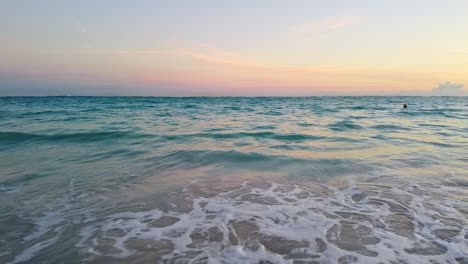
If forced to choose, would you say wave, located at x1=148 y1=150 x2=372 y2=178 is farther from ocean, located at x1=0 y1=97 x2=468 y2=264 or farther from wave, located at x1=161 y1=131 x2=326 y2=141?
wave, located at x1=161 y1=131 x2=326 y2=141

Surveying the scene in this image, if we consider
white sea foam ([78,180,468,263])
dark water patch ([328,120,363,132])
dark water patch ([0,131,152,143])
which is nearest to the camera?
white sea foam ([78,180,468,263])

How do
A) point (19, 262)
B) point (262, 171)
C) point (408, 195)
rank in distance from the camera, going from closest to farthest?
1. point (19, 262)
2. point (408, 195)
3. point (262, 171)

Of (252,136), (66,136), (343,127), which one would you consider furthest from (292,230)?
(343,127)

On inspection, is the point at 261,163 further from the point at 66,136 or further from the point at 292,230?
the point at 66,136

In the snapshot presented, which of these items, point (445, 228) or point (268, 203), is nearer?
point (445, 228)

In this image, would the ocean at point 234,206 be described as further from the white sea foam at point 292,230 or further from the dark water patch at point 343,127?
the dark water patch at point 343,127

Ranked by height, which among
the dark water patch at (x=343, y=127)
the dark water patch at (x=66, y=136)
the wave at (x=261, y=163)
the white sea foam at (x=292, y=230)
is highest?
the dark water patch at (x=343, y=127)

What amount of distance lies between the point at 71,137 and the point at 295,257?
12.7 metres

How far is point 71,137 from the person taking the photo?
13.3 metres

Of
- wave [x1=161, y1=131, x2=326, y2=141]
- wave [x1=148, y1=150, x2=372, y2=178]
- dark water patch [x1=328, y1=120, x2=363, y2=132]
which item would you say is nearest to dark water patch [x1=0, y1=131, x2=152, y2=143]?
wave [x1=161, y1=131, x2=326, y2=141]

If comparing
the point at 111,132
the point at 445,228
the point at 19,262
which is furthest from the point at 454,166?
the point at 111,132

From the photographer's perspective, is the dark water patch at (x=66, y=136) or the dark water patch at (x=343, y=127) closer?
the dark water patch at (x=66, y=136)

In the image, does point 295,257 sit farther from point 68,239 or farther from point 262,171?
point 262,171

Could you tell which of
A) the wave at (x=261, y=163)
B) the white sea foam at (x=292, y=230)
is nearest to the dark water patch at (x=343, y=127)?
the wave at (x=261, y=163)
